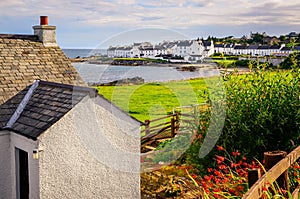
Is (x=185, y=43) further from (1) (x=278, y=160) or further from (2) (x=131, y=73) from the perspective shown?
(1) (x=278, y=160)

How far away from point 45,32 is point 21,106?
4.05 metres

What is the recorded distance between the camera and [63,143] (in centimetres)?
895

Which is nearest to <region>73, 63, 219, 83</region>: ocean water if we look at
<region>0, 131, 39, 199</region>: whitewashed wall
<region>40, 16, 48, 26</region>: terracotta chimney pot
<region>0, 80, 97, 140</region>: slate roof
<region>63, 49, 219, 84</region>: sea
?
<region>63, 49, 219, 84</region>: sea

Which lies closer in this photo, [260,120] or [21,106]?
[260,120]

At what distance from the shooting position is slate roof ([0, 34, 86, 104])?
11219 mm

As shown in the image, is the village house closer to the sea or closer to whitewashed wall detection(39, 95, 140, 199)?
whitewashed wall detection(39, 95, 140, 199)

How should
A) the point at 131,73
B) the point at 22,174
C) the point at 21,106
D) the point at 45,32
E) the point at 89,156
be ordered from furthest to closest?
the point at 45,32
the point at 131,73
the point at 21,106
the point at 22,174
the point at 89,156

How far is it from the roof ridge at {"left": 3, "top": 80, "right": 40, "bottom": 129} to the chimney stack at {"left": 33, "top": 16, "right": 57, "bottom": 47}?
8.49ft

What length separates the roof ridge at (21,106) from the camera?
989 cm

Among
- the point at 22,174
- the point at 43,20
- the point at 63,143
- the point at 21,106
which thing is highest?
the point at 43,20

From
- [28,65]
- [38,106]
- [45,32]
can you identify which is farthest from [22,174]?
[45,32]

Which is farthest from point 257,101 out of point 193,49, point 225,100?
point 193,49

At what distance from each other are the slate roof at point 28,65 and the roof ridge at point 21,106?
0.23m

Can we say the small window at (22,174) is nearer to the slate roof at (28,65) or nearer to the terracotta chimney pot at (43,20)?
the slate roof at (28,65)
